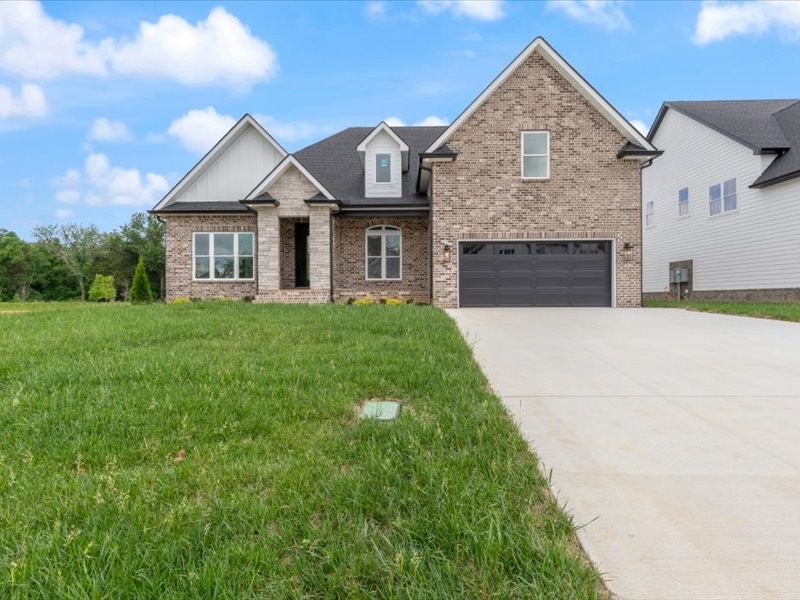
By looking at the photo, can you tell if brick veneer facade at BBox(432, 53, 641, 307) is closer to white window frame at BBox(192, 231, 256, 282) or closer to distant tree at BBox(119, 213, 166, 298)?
white window frame at BBox(192, 231, 256, 282)

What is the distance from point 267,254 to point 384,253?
4276 mm

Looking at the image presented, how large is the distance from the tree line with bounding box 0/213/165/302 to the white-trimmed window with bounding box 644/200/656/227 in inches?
1638

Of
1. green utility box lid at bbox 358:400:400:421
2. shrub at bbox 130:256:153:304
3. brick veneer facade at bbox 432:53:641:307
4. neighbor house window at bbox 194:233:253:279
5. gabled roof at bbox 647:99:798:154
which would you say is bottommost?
green utility box lid at bbox 358:400:400:421

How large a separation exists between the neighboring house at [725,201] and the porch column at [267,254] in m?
17.5

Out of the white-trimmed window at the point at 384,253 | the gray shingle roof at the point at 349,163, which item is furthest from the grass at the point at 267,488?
the gray shingle roof at the point at 349,163

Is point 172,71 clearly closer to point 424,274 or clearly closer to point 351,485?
point 424,274

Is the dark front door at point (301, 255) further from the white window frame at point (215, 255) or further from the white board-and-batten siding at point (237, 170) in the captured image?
the white board-and-batten siding at point (237, 170)

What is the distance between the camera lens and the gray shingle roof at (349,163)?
1798 centimetres

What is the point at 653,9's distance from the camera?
14.7 metres

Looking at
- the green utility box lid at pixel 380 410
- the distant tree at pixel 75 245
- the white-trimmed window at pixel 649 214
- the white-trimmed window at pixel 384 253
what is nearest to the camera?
the green utility box lid at pixel 380 410

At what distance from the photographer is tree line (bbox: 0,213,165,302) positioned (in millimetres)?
Result: 47656

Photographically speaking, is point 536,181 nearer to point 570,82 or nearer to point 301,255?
point 570,82

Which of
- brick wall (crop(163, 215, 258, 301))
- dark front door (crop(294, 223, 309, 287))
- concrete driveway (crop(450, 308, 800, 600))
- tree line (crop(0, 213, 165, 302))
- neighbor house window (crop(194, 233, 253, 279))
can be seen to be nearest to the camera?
concrete driveway (crop(450, 308, 800, 600))

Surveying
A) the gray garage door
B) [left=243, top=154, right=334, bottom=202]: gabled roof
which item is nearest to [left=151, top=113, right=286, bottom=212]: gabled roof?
[left=243, top=154, right=334, bottom=202]: gabled roof
